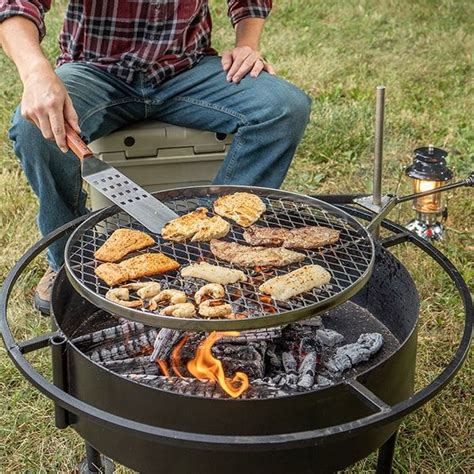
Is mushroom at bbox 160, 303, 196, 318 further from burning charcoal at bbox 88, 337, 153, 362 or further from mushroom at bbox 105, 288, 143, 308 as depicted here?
burning charcoal at bbox 88, 337, 153, 362

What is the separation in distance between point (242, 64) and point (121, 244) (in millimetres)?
1292

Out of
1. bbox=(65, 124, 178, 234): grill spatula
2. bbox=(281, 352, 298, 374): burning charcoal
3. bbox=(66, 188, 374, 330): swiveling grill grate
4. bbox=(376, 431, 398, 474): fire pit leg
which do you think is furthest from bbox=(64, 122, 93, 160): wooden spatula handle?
bbox=(376, 431, 398, 474): fire pit leg

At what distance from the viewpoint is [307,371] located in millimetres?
2133

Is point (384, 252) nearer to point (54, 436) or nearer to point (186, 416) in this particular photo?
point (186, 416)

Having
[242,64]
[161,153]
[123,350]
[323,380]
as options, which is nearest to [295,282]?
[323,380]

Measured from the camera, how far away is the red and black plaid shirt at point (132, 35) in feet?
9.98

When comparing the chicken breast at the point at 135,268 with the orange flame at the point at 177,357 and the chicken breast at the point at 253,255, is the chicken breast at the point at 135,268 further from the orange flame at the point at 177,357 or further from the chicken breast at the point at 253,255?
the orange flame at the point at 177,357

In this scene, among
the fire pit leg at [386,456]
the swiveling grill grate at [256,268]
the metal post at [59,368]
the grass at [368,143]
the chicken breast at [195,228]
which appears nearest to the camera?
the swiveling grill grate at [256,268]

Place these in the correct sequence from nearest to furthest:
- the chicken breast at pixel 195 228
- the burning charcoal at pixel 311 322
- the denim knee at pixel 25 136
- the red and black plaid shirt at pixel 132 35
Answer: the chicken breast at pixel 195 228, the burning charcoal at pixel 311 322, the denim knee at pixel 25 136, the red and black plaid shirt at pixel 132 35

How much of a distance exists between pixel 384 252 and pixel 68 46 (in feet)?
5.30

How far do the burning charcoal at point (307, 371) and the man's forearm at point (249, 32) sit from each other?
161 cm

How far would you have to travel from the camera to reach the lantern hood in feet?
10.8

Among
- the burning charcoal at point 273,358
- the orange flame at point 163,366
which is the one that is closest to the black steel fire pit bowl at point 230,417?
the orange flame at point 163,366

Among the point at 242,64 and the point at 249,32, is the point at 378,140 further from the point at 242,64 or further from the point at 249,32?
the point at 249,32
